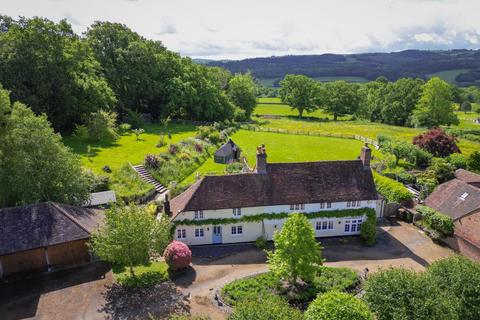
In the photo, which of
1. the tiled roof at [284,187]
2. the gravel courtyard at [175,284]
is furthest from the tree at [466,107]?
the tiled roof at [284,187]

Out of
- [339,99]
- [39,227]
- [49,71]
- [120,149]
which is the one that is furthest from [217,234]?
[339,99]

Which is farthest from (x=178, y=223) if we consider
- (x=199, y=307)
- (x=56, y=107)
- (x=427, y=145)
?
(x=427, y=145)

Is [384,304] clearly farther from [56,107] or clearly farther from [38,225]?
[56,107]

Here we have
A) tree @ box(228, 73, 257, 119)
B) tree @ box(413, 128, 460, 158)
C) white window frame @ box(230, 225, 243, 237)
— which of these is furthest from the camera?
tree @ box(228, 73, 257, 119)

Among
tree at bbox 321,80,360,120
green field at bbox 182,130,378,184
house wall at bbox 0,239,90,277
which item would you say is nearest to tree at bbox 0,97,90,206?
house wall at bbox 0,239,90,277

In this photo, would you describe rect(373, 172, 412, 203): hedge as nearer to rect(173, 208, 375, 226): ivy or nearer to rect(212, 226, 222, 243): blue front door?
rect(173, 208, 375, 226): ivy

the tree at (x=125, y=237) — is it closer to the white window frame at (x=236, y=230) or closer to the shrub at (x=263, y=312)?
the white window frame at (x=236, y=230)

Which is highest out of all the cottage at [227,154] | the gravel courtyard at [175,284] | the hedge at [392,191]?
the cottage at [227,154]
